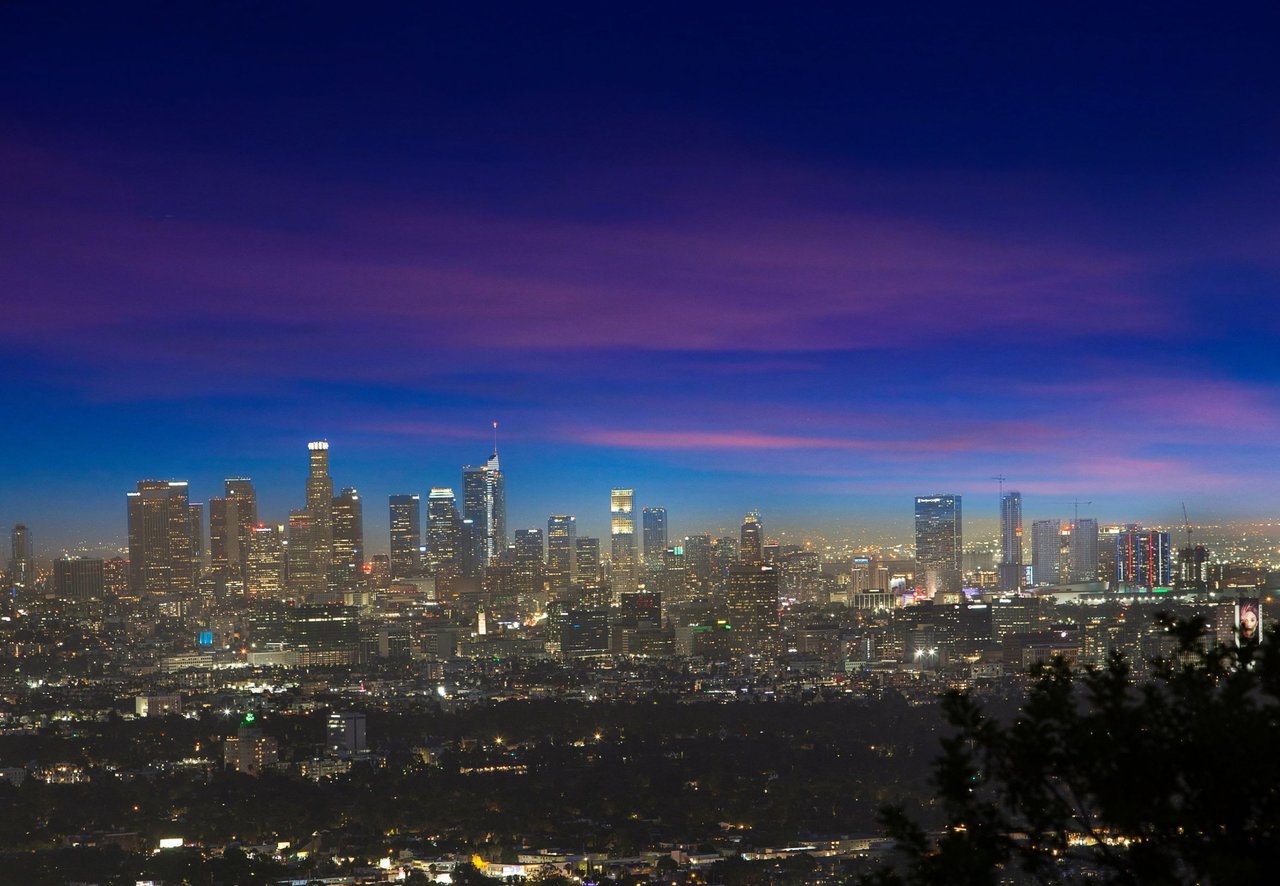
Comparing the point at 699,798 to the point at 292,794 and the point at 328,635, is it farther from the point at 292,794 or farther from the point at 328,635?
the point at 328,635

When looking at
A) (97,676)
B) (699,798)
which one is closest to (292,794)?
(699,798)

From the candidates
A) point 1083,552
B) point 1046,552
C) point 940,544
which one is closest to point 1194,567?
point 1083,552

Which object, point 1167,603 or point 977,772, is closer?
point 977,772

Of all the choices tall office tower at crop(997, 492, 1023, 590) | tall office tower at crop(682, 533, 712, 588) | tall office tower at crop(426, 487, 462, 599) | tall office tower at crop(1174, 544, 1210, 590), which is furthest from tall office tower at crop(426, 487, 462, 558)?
tall office tower at crop(1174, 544, 1210, 590)

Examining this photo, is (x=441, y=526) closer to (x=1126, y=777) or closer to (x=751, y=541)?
(x=751, y=541)

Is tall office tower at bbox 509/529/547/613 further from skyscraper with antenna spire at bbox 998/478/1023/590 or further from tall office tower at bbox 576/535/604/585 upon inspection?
skyscraper with antenna spire at bbox 998/478/1023/590

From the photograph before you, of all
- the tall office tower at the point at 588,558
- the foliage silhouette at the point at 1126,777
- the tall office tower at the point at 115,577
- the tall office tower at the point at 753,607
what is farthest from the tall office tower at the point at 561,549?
the foliage silhouette at the point at 1126,777
